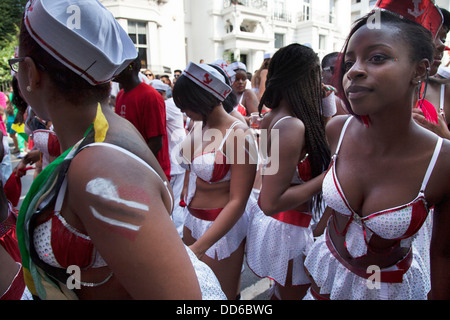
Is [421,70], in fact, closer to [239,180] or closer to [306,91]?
[306,91]

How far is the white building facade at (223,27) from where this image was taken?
768 inches

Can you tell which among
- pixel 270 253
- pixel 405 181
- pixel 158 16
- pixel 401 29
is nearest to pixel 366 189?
pixel 405 181

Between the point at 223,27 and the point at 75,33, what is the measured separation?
86.9 feet

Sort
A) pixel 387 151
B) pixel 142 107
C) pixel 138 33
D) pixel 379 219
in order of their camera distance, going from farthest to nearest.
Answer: pixel 138 33 < pixel 142 107 < pixel 387 151 < pixel 379 219

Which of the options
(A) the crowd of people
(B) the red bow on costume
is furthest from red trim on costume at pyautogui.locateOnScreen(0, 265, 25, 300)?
(B) the red bow on costume

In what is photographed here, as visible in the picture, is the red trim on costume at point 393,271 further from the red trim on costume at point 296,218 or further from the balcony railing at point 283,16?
the balcony railing at point 283,16

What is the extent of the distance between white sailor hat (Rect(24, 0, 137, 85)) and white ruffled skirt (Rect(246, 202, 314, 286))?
165 centimetres

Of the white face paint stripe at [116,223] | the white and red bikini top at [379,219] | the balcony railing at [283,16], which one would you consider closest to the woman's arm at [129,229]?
the white face paint stripe at [116,223]

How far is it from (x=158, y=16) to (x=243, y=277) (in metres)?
20.5

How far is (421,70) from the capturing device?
4.25 ft

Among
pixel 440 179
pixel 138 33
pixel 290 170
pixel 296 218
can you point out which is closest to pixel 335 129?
pixel 290 170

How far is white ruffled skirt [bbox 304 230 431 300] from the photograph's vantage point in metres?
1.47
